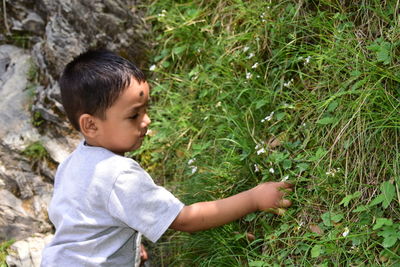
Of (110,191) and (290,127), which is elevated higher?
(290,127)

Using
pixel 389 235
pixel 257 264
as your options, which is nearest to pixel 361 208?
pixel 389 235

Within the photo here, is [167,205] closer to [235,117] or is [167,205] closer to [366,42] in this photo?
[235,117]

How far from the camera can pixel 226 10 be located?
12.9ft

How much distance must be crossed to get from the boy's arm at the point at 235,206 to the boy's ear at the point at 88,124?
24.6 inches

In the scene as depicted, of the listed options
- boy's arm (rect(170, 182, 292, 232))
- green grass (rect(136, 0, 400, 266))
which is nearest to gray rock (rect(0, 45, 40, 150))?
green grass (rect(136, 0, 400, 266))

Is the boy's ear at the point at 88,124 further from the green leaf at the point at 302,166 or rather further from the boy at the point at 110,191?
the green leaf at the point at 302,166

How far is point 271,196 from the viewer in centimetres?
282

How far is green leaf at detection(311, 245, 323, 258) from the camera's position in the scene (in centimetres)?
248

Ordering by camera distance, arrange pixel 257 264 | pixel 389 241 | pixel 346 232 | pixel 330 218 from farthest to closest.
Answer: pixel 257 264
pixel 330 218
pixel 346 232
pixel 389 241

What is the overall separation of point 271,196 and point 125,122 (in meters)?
0.83

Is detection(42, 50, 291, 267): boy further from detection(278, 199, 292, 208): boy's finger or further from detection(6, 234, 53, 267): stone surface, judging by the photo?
detection(6, 234, 53, 267): stone surface

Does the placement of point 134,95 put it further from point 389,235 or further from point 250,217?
point 389,235

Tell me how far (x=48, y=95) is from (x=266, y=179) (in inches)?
81.5

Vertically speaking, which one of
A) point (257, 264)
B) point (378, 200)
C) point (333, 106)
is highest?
point (333, 106)
